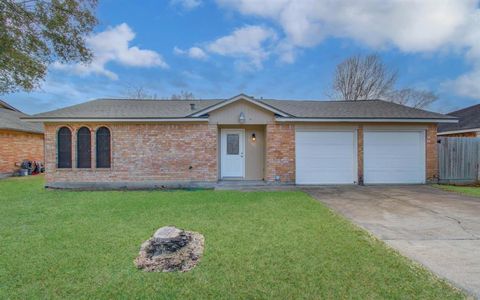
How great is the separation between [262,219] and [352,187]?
5965 mm

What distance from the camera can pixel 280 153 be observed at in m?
10.5

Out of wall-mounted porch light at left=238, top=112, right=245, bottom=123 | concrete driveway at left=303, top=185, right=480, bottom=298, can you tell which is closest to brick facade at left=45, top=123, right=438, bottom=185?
wall-mounted porch light at left=238, top=112, right=245, bottom=123

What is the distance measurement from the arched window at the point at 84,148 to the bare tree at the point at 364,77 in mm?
24210

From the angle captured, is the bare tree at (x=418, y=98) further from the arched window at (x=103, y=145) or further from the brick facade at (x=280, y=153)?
the arched window at (x=103, y=145)

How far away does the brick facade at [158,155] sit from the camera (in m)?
10.4

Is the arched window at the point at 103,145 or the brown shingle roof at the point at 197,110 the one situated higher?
the brown shingle roof at the point at 197,110

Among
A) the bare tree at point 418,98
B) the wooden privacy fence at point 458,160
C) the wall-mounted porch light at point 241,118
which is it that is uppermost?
the bare tree at point 418,98

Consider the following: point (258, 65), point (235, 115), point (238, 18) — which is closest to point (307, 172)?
point (235, 115)

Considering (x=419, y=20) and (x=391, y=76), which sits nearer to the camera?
(x=419, y=20)

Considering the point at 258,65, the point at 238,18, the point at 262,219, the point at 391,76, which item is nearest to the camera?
the point at 262,219

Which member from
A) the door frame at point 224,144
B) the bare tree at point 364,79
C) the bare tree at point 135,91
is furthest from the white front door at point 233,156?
the bare tree at point 135,91

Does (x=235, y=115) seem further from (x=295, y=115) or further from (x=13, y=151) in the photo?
(x=13, y=151)

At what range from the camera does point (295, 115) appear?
10.5 meters

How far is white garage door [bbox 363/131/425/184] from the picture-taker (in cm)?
1075
